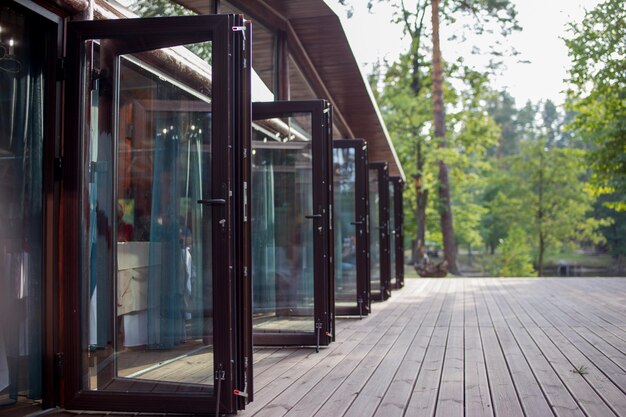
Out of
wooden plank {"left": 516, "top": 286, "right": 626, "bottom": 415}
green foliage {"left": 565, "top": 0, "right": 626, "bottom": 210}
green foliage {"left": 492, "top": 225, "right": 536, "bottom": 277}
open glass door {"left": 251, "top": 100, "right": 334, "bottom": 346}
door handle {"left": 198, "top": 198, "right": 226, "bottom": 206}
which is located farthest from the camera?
green foliage {"left": 492, "top": 225, "right": 536, "bottom": 277}

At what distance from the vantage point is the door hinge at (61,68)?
344cm

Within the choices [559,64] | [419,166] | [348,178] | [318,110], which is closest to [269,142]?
[318,110]

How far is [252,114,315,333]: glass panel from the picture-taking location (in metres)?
5.61

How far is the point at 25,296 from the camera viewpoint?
339 cm

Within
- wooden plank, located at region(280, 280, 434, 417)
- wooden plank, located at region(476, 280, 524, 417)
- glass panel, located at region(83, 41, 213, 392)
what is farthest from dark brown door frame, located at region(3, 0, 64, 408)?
wooden plank, located at region(476, 280, 524, 417)

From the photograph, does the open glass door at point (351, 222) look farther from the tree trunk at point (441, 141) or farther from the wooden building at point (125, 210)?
the tree trunk at point (441, 141)

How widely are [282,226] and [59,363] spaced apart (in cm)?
261

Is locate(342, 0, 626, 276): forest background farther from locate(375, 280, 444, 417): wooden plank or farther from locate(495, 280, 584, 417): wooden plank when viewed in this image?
locate(495, 280, 584, 417): wooden plank

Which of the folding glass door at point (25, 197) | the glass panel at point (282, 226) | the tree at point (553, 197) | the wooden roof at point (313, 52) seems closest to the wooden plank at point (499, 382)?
the glass panel at point (282, 226)

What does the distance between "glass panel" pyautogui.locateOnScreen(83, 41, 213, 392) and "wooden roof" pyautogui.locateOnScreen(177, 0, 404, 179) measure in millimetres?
1414

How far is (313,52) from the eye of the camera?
7367 mm

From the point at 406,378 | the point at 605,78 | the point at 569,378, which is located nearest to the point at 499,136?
the point at 605,78

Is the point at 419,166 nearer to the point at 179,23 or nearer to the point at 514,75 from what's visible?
the point at 514,75

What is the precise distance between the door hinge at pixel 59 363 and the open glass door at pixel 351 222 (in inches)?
171
